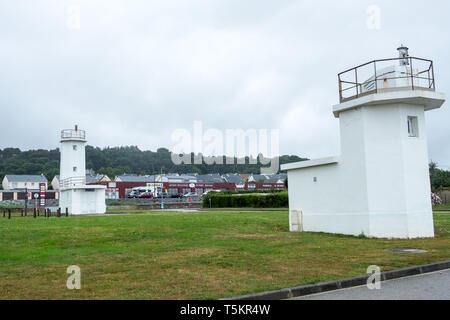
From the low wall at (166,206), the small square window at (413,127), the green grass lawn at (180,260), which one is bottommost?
the low wall at (166,206)

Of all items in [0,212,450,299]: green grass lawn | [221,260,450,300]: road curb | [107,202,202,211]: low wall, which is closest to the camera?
[221,260,450,300]: road curb

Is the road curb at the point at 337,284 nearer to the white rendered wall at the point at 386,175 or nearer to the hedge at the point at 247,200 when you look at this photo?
the white rendered wall at the point at 386,175

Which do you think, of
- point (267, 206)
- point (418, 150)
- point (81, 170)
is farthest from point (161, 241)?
point (267, 206)

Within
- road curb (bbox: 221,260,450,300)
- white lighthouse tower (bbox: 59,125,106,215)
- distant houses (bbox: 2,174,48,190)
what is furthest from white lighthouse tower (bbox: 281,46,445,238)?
distant houses (bbox: 2,174,48,190)

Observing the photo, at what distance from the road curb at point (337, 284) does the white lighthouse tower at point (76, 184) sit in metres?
33.4

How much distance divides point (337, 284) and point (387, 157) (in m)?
8.57

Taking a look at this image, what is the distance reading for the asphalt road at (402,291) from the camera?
22.0ft

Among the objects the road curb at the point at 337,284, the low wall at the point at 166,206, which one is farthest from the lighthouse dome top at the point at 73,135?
the road curb at the point at 337,284

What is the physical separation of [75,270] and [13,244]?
17.8 ft

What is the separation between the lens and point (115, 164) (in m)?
148

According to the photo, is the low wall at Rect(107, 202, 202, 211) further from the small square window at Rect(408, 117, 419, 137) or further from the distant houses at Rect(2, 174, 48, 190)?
the distant houses at Rect(2, 174, 48, 190)

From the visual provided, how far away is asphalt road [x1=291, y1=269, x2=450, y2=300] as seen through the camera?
6703 millimetres

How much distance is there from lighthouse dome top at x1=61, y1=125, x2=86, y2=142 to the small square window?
32.6 meters
